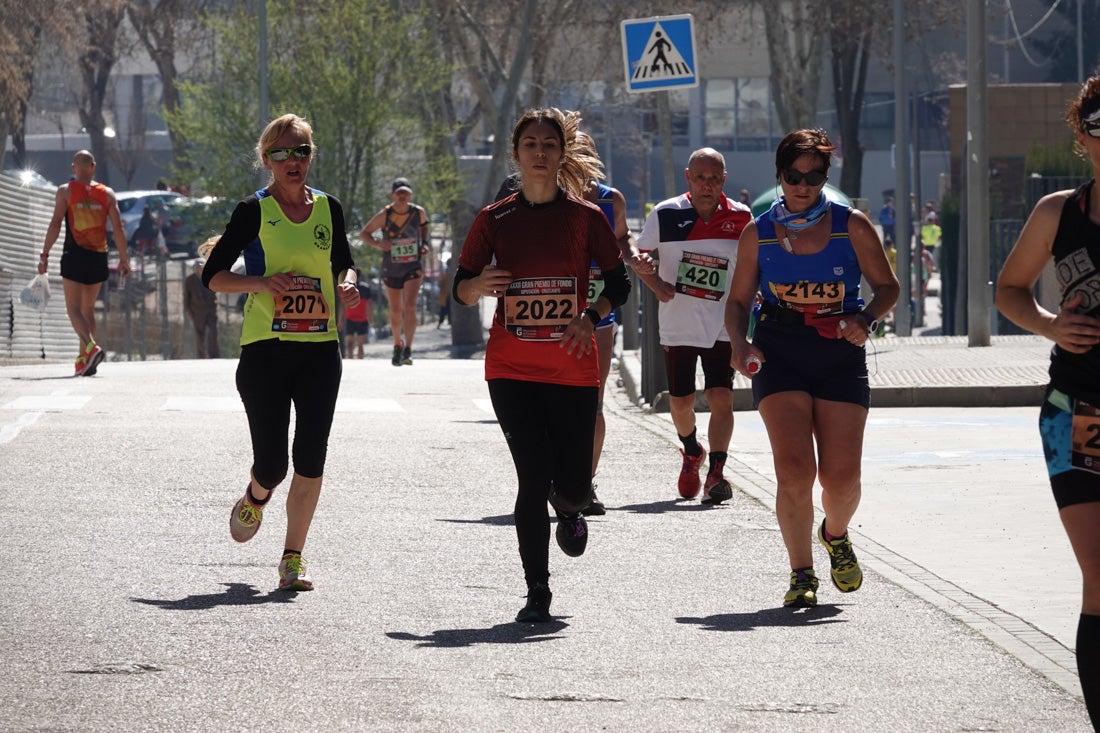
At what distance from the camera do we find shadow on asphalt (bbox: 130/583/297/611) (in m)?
7.66

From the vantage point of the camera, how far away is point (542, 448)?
7629 mm

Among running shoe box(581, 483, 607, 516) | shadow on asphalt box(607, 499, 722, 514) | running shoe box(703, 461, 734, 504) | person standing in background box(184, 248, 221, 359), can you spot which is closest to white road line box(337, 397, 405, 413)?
shadow on asphalt box(607, 499, 722, 514)

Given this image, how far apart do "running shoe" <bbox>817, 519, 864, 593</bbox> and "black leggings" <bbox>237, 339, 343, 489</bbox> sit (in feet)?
6.39

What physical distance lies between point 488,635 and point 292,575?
1.15 metres

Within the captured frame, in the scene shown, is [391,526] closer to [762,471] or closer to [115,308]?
[762,471]

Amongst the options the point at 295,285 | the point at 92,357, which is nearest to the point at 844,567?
the point at 295,285

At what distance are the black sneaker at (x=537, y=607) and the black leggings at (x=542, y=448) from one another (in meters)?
0.04

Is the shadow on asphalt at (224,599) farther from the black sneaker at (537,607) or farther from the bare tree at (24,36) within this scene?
the bare tree at (24,36)

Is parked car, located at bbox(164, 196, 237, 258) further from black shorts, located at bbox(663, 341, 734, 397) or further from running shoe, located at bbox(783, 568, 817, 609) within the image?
running shoe, located at bbox(783, 568, 817, 609)

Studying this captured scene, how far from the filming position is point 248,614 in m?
7.50

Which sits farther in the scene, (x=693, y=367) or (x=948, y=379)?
(x=948, y=379)

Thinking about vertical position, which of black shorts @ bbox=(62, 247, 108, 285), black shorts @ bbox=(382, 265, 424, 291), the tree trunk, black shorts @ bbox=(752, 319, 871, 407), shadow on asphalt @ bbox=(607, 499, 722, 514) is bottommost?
shadow on asphalt @ bbox=(607, 499, 722, 514)

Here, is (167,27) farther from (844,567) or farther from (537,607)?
(537,607)

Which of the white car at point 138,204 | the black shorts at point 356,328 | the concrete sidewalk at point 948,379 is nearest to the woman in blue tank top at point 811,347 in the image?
the concrete sidewalk at point 948,379
